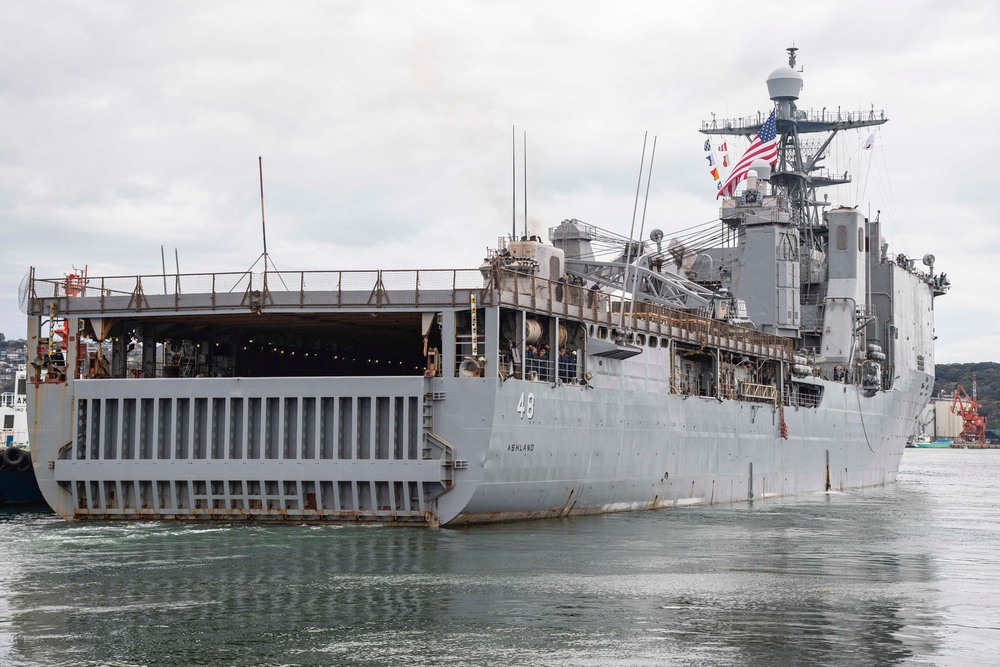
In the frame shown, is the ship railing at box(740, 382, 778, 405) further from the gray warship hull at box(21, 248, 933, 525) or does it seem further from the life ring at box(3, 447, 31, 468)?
the life ring at box(3, 447, 31, 468)

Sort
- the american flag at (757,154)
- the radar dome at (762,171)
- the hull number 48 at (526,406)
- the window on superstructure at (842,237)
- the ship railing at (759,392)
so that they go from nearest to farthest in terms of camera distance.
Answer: the hull number 48 at (526,406), the ship railing at (759,392), the american flag at (757,154), the window on superstructure at (842,237), the radar dome at (762,171)

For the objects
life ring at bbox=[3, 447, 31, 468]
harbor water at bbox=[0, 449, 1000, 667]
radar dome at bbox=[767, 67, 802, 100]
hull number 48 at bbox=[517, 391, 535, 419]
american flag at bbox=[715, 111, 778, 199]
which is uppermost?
radar dome at bbox=[767, 67, 802, 100]

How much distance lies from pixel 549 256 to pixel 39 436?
56.0 ft

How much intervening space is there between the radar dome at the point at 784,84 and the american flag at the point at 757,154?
886 centimetres

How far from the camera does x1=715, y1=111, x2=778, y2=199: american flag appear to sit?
53.9m

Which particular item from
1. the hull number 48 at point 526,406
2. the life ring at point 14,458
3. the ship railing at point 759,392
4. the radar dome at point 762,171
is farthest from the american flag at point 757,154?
the life ring at point 14,458

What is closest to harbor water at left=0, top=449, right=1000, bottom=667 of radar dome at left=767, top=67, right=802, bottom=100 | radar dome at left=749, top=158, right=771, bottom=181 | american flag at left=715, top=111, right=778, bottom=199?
american flag at left=715, top=111, right=778, bottom=199

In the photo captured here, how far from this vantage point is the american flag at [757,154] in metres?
53.9

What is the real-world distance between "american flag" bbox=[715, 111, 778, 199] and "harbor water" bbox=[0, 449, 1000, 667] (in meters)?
22.2

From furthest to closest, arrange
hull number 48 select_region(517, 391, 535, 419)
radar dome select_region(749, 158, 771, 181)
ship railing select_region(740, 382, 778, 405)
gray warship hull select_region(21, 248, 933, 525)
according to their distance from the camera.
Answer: radar dome select_region(749, 158, 771, 181), ship railing select_region(740, 382, 778, 405), hull number 48 select_region(517, 391, 535, 419), gray warship hull select_region(21, 248, 933, 525)

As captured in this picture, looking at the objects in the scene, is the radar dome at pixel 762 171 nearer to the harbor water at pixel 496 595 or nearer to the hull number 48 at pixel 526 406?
the harbor water at pixel 496 595

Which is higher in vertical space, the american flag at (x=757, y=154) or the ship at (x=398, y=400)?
the american flag at (x=757, y=154)

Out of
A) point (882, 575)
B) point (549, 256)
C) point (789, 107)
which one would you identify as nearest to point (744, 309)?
point (549, 256)

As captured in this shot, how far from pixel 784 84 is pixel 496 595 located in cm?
4673
